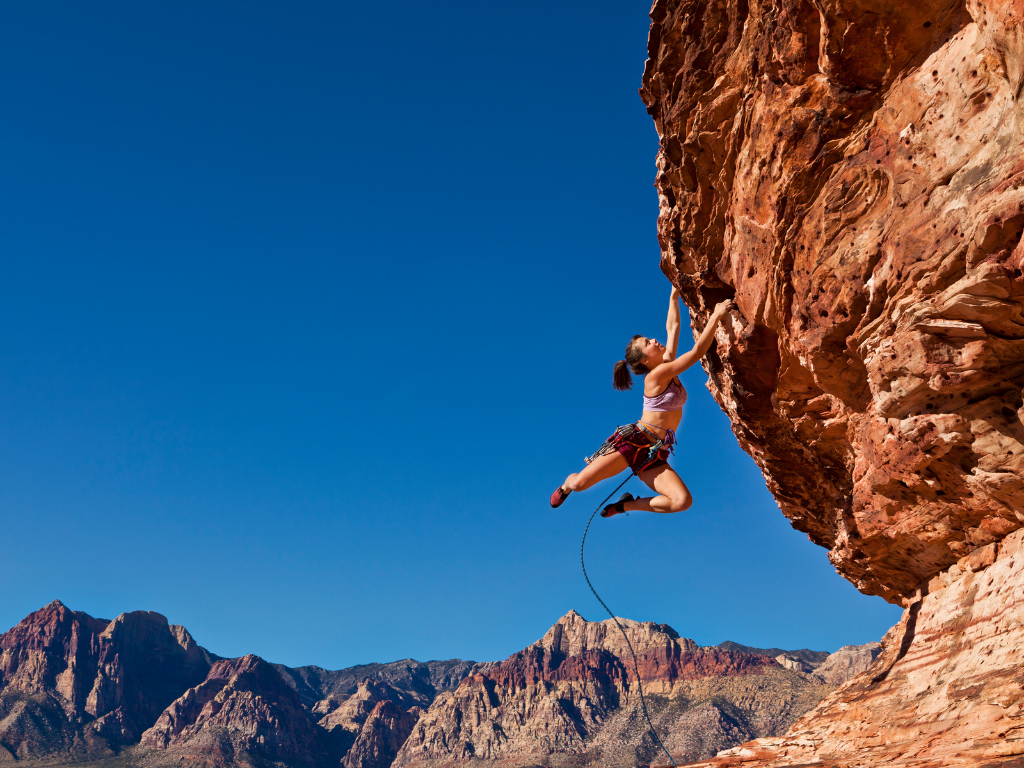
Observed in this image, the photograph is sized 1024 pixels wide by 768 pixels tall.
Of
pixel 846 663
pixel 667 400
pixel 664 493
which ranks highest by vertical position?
pixel 846 663

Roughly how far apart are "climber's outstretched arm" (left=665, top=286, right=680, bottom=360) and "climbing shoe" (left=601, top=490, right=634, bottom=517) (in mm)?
2046

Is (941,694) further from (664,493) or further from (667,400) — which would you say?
(667,400)

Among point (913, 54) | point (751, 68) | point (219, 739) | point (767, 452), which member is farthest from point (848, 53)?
point (219, 739)

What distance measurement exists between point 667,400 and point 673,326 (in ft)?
4.48

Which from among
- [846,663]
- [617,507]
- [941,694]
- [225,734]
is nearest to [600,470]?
[617,507]

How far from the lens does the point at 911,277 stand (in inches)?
297

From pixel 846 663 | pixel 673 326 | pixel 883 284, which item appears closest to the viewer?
pixel 883 284

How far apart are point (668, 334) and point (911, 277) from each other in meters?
3.80

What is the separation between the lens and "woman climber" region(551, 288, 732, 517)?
10.1m

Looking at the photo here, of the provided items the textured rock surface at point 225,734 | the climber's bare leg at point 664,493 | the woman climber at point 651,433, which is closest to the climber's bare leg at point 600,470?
the woman climber at point 651,433

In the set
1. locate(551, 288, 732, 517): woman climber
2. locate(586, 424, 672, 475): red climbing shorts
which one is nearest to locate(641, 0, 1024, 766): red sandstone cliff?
locate(551, 288, 732, 517): woman climber

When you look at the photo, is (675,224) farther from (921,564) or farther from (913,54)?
(921,564)

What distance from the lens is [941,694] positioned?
903 cm

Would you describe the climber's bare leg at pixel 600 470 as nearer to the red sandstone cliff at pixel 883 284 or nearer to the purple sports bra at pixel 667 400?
the purple sports bra at pixel 667 400
